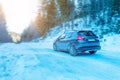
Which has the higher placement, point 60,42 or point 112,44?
point 60,42

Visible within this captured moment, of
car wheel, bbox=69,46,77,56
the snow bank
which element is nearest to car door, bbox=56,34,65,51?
car wheel, bbox=69,46,77,56

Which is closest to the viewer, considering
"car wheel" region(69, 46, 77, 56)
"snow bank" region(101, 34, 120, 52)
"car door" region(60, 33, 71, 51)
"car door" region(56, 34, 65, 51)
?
"car wheel" region(69, 46, 77, 56)

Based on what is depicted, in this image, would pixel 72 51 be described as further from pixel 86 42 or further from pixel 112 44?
pixel 112 44

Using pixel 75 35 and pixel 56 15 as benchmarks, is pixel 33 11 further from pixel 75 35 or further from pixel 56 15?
pixel 75 35

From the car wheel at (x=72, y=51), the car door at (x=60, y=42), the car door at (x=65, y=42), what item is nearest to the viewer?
the car wheel at (x=72, y=51)

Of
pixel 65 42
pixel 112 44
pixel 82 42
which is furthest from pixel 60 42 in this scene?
pixel 112 44

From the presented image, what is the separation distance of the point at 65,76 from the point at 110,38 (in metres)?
16.4

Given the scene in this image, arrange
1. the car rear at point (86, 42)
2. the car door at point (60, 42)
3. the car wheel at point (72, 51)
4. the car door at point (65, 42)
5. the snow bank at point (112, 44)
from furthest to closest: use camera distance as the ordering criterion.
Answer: the snow bank at point (112, 44) → the car door at point (60, 42) → the car door at point (65, 42) → the car wheel at point (72, 51) → the car rear at point (86, 42)

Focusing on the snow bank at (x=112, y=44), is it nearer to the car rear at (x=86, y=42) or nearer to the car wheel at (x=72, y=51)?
the car rear at (x=86, y=42)

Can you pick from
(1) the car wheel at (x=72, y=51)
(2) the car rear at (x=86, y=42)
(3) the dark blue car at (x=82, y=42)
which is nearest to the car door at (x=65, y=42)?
(3) the dark blue car at (x=82, y=42)

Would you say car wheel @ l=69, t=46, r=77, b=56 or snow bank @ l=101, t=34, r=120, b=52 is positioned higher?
car wheel @ l=69, t=46, r=77, b=56

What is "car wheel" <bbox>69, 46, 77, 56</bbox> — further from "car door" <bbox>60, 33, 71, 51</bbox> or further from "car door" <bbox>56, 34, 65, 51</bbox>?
"car door" <bbox>56, 34, 65, 51</bbox>

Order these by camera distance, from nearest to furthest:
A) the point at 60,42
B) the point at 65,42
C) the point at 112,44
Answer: the point at 65,42 → the point at 60,42 → the point at 112,44

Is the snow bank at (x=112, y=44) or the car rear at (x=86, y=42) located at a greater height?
the car rear at (x=86, y=42)
